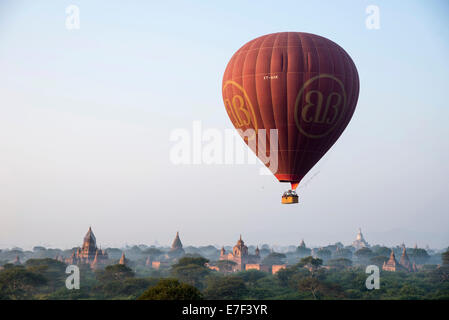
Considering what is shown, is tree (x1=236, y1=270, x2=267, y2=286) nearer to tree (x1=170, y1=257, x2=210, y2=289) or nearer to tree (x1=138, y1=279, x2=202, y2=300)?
tree (x1=170, y1=257, x2=210, y2=289)

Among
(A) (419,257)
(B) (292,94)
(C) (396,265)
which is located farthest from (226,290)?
(A) (419,257)

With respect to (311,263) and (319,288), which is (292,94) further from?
(311,263)

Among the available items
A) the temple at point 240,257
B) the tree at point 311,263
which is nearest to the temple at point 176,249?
the temple at point 240,257

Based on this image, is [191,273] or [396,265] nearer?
[191,273]

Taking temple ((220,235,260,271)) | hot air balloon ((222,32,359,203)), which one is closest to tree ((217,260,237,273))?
temple ((220,235,260,271))

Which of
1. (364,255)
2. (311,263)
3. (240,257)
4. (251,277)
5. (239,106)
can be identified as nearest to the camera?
(239,106)

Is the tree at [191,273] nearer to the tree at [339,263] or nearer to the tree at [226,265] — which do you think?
the tree at [226,265]

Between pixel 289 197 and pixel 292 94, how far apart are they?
4.75m

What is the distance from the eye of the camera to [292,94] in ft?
90.3

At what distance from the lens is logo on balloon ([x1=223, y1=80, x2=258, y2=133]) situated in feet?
93.2

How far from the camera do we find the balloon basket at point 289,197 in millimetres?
27438
